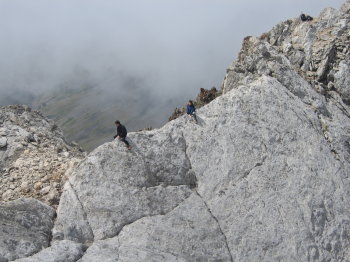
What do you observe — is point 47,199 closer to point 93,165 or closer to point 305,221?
point 93,165

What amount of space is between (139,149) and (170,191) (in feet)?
13.5

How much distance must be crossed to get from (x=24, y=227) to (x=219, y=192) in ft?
46.1

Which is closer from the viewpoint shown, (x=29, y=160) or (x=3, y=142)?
(x=29, y=160)

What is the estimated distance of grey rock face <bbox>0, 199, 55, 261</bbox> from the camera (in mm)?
26781

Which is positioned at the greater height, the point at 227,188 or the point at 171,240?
the point at 227,188

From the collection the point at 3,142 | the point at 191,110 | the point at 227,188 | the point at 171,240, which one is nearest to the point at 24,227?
the point at 171,240

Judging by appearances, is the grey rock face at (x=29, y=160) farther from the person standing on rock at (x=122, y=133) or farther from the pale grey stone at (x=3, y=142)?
the person standing on rock at (x=122, y=133)

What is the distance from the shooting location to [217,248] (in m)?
29.2

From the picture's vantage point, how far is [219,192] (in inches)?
1248

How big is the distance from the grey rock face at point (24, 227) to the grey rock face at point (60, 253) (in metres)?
0.78

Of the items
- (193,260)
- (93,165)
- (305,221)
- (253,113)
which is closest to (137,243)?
(193,260)

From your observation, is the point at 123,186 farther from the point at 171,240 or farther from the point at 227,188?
the point at 227,188

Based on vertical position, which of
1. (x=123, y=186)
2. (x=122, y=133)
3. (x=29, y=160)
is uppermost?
(x=29, y=160)

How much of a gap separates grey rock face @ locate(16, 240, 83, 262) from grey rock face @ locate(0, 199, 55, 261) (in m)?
0.78
